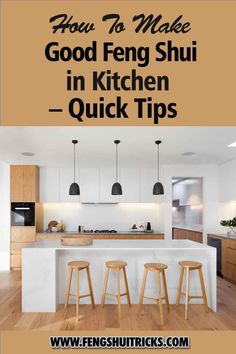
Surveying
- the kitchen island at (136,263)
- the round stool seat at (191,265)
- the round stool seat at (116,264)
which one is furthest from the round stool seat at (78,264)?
the round stool seat at (191,265)

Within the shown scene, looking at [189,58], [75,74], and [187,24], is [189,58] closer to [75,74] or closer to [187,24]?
[187,24]

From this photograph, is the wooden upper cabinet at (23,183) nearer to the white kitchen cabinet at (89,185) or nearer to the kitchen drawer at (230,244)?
the white kitchen cabinet at (89,185)

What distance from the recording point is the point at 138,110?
223cm

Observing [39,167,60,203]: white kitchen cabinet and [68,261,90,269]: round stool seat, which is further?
[39,167,60,203]: white kitchen cabinet

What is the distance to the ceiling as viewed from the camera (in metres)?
3.76

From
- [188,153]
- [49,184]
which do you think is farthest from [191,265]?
[49,184]

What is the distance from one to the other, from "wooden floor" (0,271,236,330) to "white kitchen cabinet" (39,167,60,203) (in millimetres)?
2626

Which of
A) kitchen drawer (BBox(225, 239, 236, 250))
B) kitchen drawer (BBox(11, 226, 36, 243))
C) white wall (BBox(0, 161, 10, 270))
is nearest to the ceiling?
white wall (BBox(0, 161, 10, 270))

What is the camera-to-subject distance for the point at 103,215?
693 cm

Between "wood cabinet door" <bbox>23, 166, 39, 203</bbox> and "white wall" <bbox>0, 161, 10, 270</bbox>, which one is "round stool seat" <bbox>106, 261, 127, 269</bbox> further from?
"white wall" <bbox>0, 161, 10, 270</bbox>

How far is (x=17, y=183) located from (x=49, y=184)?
2.20ft

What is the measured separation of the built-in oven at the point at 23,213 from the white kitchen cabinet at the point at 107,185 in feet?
4.87

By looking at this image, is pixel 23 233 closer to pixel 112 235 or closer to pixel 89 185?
pixel 89 185

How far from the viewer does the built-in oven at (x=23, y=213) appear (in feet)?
20.9
